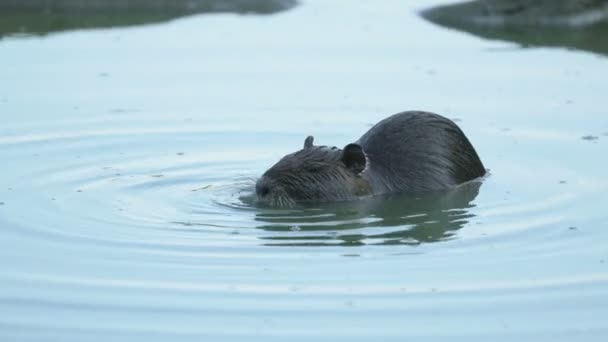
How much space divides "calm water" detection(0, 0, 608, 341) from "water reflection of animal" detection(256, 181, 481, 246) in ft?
0.08

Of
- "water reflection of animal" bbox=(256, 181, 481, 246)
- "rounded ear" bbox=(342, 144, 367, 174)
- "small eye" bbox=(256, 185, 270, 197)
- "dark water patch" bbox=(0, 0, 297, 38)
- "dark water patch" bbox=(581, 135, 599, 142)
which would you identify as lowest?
"water reflection of animal" bbox=(256, 181, 481, 246)

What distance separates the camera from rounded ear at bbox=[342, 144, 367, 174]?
8.00 meters

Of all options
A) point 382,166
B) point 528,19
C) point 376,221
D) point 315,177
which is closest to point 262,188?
point 315,177

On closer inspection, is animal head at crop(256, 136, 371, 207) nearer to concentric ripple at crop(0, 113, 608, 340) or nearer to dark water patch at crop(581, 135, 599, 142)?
concentric ripple at crop(0, 113, 608, 340)

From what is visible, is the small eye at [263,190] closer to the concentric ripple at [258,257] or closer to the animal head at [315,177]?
the animal head at [315,177]

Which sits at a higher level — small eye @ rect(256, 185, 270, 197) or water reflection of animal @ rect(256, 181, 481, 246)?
small eye @ rect(256, 185, 270, 197)

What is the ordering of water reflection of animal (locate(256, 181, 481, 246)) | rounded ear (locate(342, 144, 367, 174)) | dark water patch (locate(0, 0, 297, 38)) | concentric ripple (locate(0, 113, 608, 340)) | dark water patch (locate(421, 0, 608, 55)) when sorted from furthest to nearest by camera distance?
dark water patch (locate(0, 0, 297, 38)), dark water patch (locate(421, 0, 608, 55)), rounded ear (locate(342, 144, 367, 174)), water reflection of animal (locate(256, 181, 481, 246)), concentric ripple (locate(0, 113, 608, 340))

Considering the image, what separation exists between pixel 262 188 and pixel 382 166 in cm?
97

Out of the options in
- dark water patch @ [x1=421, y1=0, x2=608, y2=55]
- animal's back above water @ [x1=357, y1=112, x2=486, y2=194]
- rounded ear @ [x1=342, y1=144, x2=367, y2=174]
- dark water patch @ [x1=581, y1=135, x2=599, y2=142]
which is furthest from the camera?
dark water patch @ [x1=421, y1=0, x2=608, y2=55]

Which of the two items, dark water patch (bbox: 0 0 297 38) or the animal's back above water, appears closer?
the animal's back above water

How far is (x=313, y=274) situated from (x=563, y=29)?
859 centimetres

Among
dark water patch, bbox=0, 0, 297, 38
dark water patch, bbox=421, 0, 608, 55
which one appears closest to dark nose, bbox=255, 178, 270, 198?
dark water patch, bbox=421, 0, 608, 55

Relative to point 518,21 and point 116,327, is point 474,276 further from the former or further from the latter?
point 518,21

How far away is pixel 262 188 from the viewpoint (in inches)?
311
